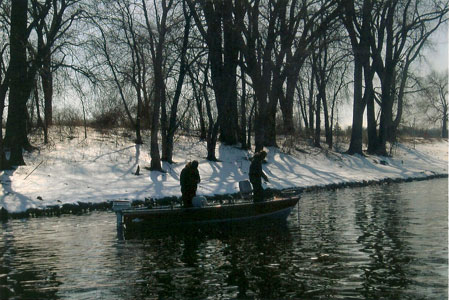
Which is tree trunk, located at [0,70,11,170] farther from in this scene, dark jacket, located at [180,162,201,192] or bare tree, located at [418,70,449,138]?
bare tree, located at [418,70,449,138]

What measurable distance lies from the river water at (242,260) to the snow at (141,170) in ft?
14.0

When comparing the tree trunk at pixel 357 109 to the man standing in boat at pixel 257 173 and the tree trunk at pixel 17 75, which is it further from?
the man standing in boat at pixel 257 173

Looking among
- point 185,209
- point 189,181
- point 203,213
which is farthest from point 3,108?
point 203,213

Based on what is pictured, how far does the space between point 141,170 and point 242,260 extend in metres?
16.6

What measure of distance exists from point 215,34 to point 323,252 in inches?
711

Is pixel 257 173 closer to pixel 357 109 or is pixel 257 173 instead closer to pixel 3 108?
pixel 3 108

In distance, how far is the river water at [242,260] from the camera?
9398mm

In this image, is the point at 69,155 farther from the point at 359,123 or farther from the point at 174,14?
the point at 359,123

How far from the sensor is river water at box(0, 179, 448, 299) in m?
9.40

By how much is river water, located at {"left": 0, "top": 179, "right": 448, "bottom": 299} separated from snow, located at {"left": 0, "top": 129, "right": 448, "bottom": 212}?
427 centimetres

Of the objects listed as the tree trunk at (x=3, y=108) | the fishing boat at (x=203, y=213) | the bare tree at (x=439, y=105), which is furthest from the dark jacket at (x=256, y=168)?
the bare tree at (x=439, y=105)

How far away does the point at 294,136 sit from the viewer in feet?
126

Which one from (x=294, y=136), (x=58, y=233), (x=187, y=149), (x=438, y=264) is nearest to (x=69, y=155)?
(x=187, y=149)

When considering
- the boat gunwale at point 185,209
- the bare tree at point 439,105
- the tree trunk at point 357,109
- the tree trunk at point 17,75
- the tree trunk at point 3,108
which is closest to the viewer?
the boat gunwale at point 185,209
